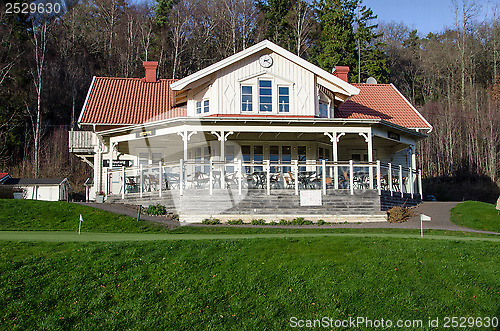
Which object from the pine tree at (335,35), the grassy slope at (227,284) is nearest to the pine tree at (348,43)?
the pine tree at (335,35)

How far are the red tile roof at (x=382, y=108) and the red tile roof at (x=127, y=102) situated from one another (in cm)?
968

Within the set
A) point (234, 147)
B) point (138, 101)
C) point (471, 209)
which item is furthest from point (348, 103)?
point (138, 101)

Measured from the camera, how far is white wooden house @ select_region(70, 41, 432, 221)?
60.7ft

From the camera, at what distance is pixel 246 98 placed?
2258cm

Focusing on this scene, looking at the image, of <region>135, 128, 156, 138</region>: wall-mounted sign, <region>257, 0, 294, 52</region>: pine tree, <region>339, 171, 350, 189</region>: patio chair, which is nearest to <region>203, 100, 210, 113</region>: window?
<region>135, 128, 156, 138</region>: wall-mounted sign

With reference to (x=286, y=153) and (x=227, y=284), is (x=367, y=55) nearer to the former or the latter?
(x=286, y=153)

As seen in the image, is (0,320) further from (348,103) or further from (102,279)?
(348,103)

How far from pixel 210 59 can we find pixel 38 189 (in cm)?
2335

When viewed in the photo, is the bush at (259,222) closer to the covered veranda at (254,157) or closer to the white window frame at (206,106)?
the covered veranda at (254,157)

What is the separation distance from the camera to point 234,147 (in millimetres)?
23922

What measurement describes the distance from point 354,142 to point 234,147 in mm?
6767

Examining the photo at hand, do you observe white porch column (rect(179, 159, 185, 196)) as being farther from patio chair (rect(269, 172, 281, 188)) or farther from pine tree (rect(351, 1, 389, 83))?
pine tree (rect(351, 1, 389, 83))

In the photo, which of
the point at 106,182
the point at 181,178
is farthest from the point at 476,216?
the point at 106,182

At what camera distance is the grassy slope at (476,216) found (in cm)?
1831
